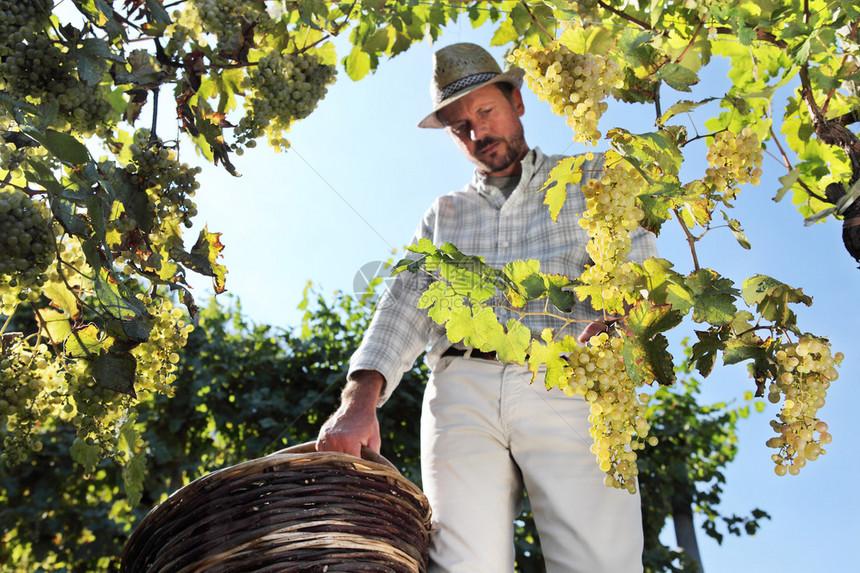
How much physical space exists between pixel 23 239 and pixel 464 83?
1.31m

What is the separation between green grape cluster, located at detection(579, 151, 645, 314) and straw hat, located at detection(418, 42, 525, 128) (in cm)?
102

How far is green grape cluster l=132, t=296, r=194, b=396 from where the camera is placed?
1.33m

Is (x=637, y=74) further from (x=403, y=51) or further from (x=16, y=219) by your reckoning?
(x=16, y=219)

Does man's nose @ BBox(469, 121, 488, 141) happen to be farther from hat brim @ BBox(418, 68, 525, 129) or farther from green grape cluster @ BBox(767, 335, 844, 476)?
green grape cluster @ BBox(767, 335, 844, 476)

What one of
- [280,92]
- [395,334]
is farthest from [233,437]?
[280,92]

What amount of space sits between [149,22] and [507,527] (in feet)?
4.27

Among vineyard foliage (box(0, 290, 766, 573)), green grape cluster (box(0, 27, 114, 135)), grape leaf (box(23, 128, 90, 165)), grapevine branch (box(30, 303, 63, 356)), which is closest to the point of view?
grape leaf (box(23, 128, 90, 165))

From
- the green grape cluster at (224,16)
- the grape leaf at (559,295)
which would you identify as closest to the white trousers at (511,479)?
the grape leaf at (559,295)

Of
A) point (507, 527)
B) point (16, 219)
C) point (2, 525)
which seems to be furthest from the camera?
point (2, 525)

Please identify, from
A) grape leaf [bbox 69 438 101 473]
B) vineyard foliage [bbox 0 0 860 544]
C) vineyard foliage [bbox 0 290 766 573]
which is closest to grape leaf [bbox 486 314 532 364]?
vineyard foliage [bbox 0 0 860 544]

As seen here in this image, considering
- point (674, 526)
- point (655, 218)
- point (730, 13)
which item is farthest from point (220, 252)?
point (674, 526)

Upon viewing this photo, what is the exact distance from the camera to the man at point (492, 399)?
154 cm

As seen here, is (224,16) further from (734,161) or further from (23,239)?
(734,161)

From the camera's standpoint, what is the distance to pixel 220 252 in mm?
1392
